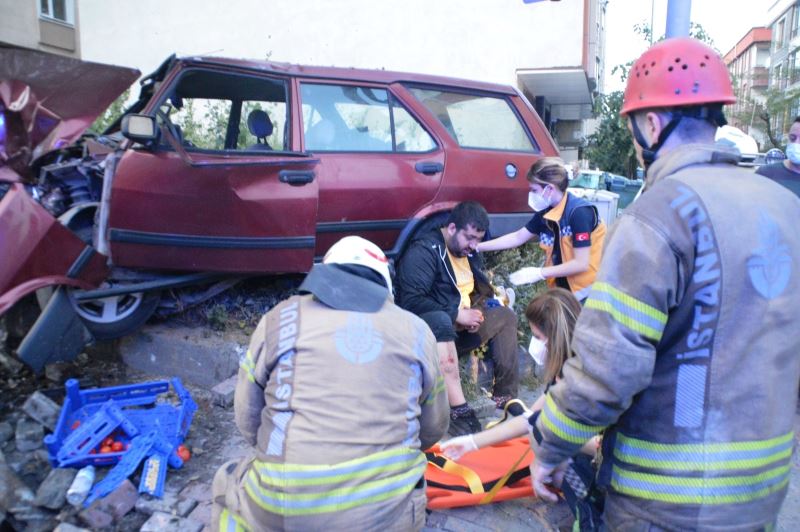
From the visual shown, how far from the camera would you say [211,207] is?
4004 mm

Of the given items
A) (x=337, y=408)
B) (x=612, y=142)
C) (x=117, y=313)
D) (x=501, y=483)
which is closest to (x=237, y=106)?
(x=117, y=313)

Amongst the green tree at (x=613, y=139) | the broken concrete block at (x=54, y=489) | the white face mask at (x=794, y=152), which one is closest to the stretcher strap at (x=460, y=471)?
the broken concrete block at (x=54, y=489)

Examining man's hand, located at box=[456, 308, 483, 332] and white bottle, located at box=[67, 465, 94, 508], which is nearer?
white bottle, located at box=[67, 465, 94, 508]

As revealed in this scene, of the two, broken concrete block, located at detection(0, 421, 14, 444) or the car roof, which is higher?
the car roof

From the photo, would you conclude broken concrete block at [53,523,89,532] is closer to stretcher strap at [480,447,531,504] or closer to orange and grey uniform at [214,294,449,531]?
orange and grey uniform at [214,294,449,531]

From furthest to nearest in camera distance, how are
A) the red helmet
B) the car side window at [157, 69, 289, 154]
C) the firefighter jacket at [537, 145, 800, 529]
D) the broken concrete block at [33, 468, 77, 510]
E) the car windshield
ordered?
the car windshield → the car side window at [157, 69, 289, 154] → the broken concrete block at [33, 468, 77, 510] → the red helmet → the firefighter jacket at [537, 145, 800, 529]

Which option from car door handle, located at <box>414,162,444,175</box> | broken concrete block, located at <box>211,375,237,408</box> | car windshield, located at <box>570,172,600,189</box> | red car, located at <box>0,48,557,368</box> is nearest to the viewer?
red car, located at <box>0,48,557,368</box>

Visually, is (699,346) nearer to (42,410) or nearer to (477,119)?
(42,410)

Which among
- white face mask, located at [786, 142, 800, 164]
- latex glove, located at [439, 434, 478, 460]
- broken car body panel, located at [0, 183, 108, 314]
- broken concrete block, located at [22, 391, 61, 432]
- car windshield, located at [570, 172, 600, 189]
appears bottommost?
broken concrete block, located at [22, 391, 61, 432]

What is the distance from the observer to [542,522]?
9.57 feet

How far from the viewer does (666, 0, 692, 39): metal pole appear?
3744 mm

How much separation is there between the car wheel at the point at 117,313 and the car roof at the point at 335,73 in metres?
1.60

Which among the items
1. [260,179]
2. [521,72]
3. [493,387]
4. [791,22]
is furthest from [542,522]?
[791,22]

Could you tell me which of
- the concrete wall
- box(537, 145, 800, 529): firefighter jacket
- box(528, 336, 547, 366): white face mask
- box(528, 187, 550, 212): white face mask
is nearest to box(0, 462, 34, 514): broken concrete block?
box(528, 336, 547, 366): white face mask
